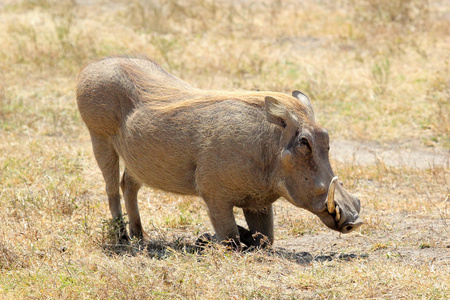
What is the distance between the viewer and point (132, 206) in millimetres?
5430

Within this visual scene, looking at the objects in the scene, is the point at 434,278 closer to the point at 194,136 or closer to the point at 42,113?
the point at 194,136

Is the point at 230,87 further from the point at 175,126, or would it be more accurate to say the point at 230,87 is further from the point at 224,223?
the point at 224,223

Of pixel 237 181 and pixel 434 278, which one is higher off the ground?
pixel 237 181

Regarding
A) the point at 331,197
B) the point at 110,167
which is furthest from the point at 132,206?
the point at 331,197

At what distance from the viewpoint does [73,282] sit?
13.1 feet

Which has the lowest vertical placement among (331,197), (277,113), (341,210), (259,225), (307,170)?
(259,225)

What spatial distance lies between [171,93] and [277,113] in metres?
1.05

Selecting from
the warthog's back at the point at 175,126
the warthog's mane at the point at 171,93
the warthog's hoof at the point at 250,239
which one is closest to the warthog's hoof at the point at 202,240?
the warthog's hoof at the point at 250,239

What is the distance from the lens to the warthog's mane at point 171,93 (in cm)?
459

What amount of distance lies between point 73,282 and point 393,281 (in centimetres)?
193

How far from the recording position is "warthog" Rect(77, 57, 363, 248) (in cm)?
434

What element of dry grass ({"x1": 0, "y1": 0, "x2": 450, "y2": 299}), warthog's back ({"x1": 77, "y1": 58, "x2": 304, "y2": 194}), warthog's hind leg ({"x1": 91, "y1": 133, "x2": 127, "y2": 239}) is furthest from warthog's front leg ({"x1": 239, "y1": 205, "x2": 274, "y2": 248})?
warthog's hind leg ({"x1": 91, "y1": 133, "x2": 127, "y2": 239})

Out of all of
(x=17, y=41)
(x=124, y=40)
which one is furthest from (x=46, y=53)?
(x=124, y=40)

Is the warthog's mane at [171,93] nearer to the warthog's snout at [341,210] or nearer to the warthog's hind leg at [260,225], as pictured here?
the warthog's snout at [341,210]
